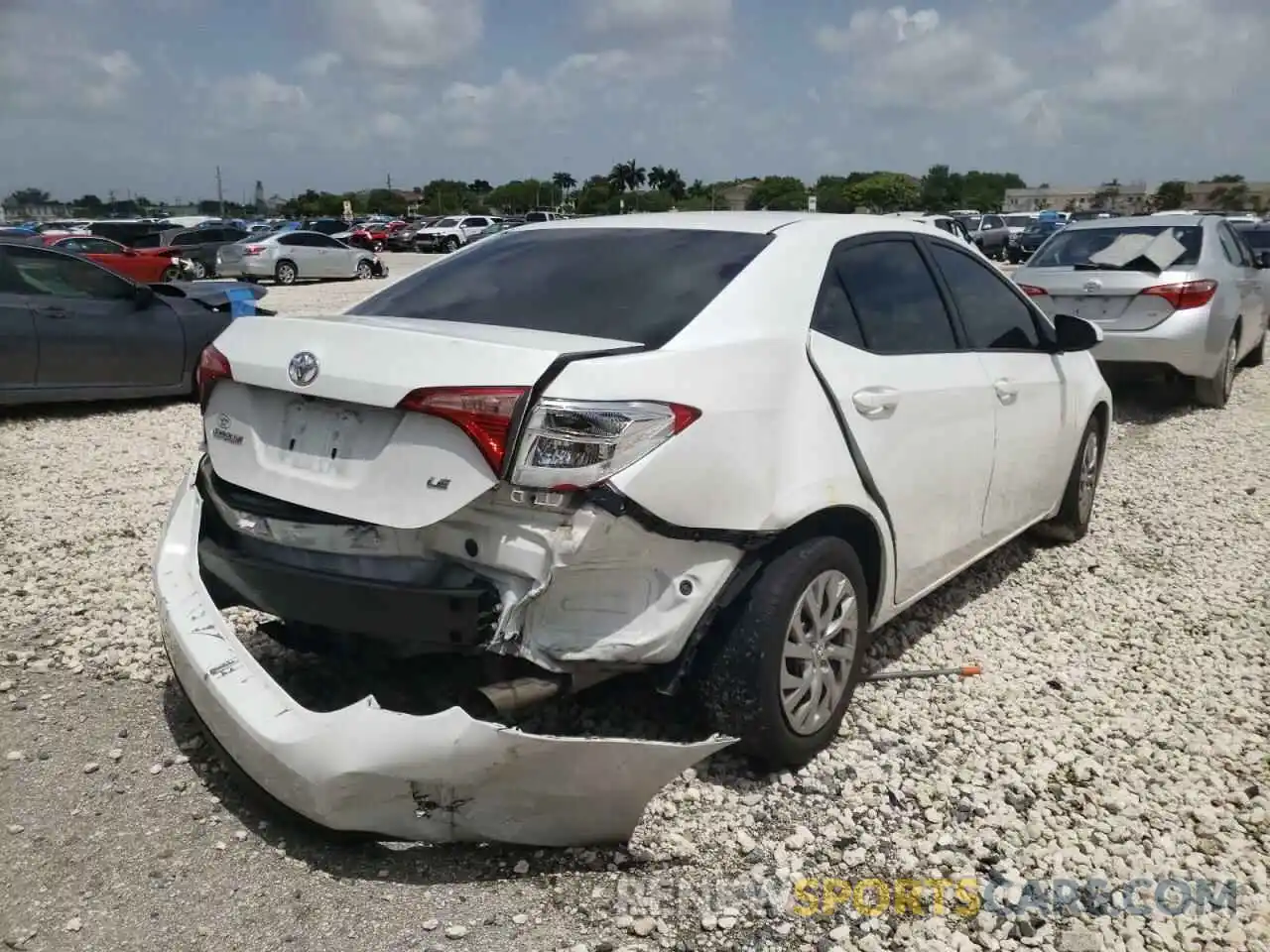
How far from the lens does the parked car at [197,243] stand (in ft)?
84.7

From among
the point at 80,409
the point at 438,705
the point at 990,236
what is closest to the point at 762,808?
the point at 438,705

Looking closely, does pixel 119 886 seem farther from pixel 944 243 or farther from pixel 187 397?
pixel 187 397

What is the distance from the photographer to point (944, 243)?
4.38 m

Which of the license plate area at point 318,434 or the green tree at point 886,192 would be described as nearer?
the license plate area at point 318,434

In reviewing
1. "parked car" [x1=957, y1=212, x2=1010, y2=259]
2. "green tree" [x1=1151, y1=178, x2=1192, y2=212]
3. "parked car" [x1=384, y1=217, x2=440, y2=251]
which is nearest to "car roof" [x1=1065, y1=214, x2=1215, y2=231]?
"parked car" [x1=957, y1=212, x2=1010, y2=259]

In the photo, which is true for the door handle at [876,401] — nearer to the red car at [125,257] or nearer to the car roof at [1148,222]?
the car roof at [1148,222]

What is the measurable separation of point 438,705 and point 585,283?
56.4 inches

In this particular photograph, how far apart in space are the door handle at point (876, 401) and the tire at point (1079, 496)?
2.21 meters

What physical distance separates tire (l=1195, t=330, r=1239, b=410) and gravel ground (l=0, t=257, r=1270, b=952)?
14.9 ft

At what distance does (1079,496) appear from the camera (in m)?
5.42

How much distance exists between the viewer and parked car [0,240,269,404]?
8227 mm

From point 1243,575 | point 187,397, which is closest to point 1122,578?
point 1243,575

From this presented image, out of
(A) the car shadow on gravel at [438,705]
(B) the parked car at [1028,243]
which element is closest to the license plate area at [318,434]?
(A) the car shadow on gravel at [438,705]

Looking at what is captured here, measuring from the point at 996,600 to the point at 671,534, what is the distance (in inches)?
102
